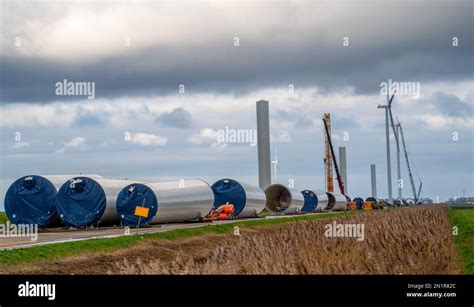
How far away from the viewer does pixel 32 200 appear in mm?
41875

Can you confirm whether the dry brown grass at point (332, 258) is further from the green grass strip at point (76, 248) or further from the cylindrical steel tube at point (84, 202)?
the cylindrical steel tube at point (84, 202)

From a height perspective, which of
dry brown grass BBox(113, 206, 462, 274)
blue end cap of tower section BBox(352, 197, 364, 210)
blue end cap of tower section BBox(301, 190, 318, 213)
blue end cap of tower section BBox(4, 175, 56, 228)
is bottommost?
blue end cap of tower section BBox(352, 197, 364, 210)

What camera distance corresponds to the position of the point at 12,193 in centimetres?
4225

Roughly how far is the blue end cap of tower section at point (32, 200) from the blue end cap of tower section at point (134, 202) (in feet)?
14.8

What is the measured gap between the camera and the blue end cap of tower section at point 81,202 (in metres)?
40.2

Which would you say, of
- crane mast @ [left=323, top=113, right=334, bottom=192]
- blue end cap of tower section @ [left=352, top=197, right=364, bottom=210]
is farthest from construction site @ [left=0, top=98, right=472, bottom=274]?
crane mast @ [left=323, top=113, right=334, bottom=192]

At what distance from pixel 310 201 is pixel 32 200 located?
45.5 meters

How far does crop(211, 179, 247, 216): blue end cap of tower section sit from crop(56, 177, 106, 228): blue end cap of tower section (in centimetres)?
1706

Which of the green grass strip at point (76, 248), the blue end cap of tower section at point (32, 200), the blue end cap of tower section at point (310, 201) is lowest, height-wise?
the blue end cap of tower section at point (310, 201)

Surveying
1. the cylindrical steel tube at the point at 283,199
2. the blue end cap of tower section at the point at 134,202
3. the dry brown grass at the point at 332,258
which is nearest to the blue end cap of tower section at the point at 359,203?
the cylindrical steel tube at the point at 283,199

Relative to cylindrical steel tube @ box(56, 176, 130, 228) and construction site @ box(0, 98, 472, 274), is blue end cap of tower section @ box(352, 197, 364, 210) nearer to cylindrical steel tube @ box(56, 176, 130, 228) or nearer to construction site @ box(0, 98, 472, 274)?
construction site @ box(0, 98, 472, 274)

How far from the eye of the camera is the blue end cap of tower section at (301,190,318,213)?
81688 millimetres
